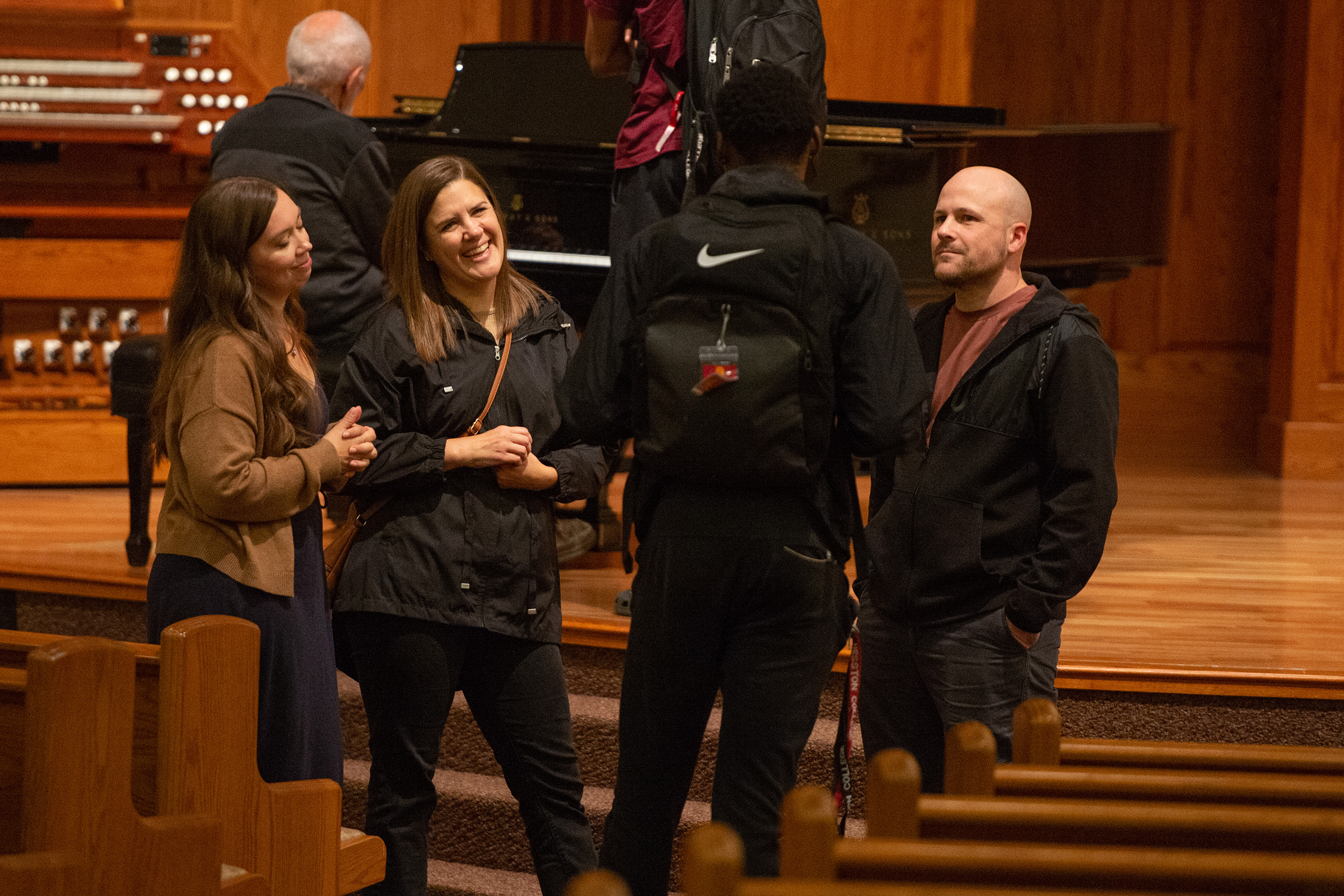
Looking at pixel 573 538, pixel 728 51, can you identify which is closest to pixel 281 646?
pixel 728 51

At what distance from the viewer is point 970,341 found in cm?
236

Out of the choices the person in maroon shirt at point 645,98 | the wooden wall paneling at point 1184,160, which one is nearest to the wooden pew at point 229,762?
the person in maroon shirt at point 645,98

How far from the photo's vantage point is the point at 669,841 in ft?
6.52

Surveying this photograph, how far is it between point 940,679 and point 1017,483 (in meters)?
0.33

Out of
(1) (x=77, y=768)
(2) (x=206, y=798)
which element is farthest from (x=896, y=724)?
(1) (x=77, y=768)

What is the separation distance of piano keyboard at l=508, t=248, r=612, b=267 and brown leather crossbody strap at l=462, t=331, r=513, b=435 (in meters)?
1.53

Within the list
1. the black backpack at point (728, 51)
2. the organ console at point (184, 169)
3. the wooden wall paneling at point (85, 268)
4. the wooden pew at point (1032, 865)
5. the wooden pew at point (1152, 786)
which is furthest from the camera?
the wooden wall paneling at point (85, 268)

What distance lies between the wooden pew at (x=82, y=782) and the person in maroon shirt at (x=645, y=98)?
1.77 metres

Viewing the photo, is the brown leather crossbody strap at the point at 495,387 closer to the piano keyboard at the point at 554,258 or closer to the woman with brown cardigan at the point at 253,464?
the woman with brown cardigan at the point at 253,464

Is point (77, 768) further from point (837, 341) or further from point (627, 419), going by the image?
point (837, 341)

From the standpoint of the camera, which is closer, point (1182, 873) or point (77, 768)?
point (1182, 873)

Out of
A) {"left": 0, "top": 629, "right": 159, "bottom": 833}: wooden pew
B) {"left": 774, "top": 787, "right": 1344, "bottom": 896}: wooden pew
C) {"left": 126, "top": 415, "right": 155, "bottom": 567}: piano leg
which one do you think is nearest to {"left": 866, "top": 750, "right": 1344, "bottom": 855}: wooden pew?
{"left": 774, "top": 787, "right": 1344, "bottom": 896}: wooden pew

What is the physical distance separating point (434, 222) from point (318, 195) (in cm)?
150

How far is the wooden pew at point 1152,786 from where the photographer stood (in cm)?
137
